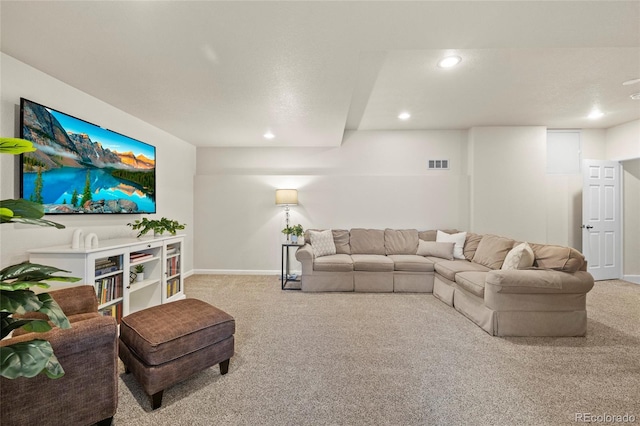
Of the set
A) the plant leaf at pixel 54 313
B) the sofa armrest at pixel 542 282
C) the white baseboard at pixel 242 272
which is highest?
the plant leaf at pixel 54 313

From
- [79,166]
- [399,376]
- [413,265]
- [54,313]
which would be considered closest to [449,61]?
[413,265]

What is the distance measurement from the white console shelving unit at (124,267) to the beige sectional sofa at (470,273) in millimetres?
1668

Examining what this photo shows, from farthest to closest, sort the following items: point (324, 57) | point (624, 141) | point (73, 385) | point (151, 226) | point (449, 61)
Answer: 1. point (624, 141)
2. point (151, 226)
3. point (449, 61)
4. point (324, 57)
5. point (73, 385)

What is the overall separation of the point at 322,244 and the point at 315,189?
110 centimetres

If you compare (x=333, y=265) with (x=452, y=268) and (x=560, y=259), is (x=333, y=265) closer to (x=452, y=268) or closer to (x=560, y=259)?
(x=452, y=268)

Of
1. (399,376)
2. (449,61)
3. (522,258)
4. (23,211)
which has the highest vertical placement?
(449,61)

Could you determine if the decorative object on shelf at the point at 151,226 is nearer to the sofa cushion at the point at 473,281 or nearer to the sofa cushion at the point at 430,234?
the sofa cushion at the point at 473,281

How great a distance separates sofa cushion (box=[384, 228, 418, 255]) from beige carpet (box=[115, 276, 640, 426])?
1.41 metres

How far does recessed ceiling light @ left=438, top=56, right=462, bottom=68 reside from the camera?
92.1 inches

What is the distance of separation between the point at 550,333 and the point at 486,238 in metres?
1.40

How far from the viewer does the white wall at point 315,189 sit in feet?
15.2

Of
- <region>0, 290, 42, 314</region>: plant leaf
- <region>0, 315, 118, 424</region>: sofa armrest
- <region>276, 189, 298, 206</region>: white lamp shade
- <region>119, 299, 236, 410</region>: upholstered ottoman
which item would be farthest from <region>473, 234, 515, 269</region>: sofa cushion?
<region>0, 290, 42, 314</region>: plant leaf

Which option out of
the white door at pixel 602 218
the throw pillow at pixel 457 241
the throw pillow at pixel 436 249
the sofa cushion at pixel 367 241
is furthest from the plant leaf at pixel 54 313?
Result: the white door at pixel 602 218

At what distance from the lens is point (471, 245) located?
152 inches
